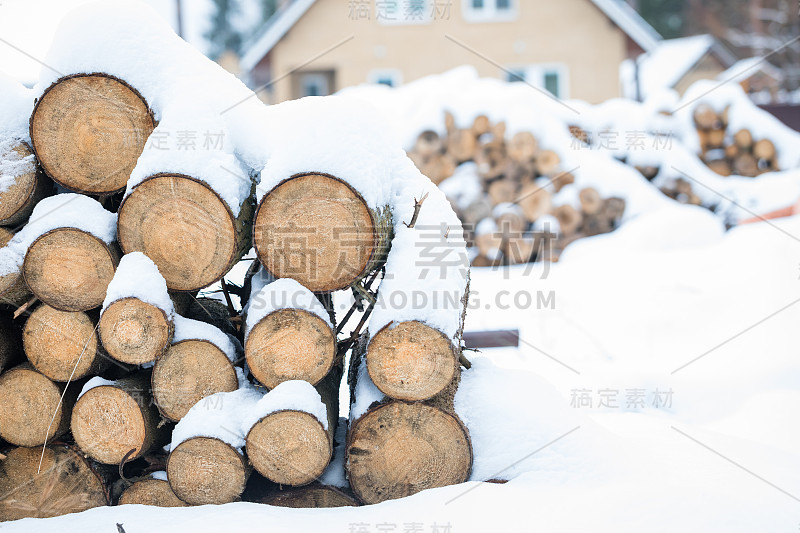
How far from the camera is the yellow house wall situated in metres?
14.4

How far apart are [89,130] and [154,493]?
135cm

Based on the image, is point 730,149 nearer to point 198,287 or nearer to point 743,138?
point 743,138

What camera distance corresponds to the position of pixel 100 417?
7.65ft

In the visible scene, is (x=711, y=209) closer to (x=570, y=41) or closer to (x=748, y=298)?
(x=748, y=298)

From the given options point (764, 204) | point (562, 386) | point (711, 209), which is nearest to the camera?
point (562, 386)

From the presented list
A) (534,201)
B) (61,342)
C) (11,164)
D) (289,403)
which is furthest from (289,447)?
(534,201)

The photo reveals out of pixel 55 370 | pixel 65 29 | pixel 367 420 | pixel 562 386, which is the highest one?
pixel 65 29

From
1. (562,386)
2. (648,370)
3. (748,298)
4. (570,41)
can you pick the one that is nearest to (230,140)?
(562,386)

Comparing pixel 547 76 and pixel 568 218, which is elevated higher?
pixel 547 76

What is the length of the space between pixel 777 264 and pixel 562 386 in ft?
7.24

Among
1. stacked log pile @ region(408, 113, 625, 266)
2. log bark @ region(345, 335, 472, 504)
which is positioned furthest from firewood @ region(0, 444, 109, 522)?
stacked log pile @ region(408, 113, 625, 266)

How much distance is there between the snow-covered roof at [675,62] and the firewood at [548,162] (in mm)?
13894

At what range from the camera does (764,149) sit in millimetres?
8812

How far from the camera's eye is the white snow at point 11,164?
7.61 ft
